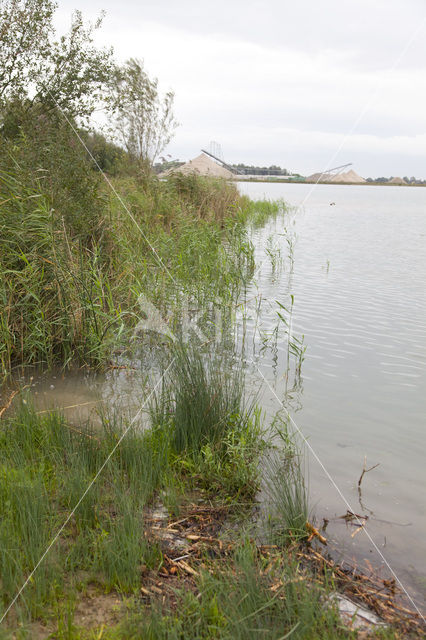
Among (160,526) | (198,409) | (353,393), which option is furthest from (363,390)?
(160,526)

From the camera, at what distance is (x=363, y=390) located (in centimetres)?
500

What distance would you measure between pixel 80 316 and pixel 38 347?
510 millimetres

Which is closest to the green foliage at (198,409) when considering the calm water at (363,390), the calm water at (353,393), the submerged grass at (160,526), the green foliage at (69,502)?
the submerged grass at (160,526)

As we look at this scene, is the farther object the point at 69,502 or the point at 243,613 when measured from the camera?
the point at 69,502

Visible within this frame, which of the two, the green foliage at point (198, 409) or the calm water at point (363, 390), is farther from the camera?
the green foliage at point (198, 409)

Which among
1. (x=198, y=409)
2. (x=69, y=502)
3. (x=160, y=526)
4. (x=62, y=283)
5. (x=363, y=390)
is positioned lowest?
(x=363, y=390)

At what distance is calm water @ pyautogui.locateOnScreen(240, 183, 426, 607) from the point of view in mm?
2969

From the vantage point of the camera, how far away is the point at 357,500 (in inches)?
126

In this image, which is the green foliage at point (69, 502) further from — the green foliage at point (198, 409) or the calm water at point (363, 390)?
the calm water at point (363, 390)

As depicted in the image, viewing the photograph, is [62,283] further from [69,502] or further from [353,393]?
[353,393]

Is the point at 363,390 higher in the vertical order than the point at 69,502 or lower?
lower

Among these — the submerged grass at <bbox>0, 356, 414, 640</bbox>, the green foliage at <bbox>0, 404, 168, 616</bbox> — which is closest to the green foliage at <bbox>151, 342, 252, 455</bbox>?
the submerged grass at <bbox>0, 356, 414, 640</bbox>

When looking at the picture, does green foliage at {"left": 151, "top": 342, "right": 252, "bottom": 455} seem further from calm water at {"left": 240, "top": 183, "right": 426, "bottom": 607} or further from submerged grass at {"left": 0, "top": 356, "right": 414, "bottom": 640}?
calm water at {"left": 240, "top": 183, "right": 426, "bottom": 607}

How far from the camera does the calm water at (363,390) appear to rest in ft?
9.74
